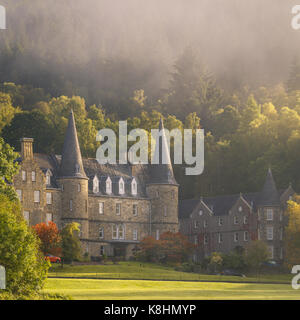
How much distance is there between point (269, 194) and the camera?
11950 centimetres

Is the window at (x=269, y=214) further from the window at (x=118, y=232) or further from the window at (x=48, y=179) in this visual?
the window at (x=48, y=179)

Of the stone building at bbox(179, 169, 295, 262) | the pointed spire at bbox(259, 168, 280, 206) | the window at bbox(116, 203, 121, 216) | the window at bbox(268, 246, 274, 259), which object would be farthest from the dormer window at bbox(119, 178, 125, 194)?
the window at bbox(268, 246, 274, 259)

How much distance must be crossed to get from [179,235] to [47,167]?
18653 mm

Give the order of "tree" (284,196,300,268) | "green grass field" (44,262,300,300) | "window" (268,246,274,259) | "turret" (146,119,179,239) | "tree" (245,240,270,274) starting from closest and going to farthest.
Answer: "green grass field" (44,262,300,300) → "tree" (245,240,270,274) → "tree" (284,196,300,268) → "window" (268,246,274,259) → "turret" (146,119,179,239)

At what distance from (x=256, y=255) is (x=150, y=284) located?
28.3 metres

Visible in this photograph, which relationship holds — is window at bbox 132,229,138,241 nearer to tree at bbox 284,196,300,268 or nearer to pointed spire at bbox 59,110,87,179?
pointed spire at bbox 59,110,87,179

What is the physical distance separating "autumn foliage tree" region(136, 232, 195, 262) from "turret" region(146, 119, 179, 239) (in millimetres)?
6779

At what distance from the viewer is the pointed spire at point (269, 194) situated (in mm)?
119062

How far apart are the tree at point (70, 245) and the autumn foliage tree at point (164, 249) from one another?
39.1 feet

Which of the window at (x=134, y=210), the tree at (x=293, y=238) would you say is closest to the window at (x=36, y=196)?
the window at (x=134, y=210)

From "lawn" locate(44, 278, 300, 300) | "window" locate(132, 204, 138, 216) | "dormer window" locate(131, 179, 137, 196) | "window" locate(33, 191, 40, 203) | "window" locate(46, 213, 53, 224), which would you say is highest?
"dormer window" locate(131, 179, 137, 196)

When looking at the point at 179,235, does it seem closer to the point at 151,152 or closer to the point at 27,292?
the point at 151,152

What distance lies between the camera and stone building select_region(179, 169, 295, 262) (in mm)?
119000
